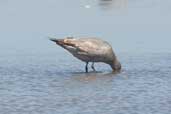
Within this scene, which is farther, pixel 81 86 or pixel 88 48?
pixel 88 48

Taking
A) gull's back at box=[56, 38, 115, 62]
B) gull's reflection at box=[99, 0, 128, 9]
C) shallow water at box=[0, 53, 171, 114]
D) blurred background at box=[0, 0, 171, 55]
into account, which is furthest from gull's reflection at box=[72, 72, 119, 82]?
gull's reflection at box=[99, 0, 128, 9]

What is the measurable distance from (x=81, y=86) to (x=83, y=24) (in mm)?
7087

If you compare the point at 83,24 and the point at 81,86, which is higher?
the point at 83,24

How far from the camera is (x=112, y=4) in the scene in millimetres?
24734

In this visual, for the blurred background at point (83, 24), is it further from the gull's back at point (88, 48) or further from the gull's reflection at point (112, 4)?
the gull's back at point (88, 48)

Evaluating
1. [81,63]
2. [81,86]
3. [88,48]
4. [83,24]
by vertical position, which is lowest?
[81,86]

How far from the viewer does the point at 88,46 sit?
12.4 meters

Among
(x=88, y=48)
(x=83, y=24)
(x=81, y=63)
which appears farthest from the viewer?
(x=83, y=24)

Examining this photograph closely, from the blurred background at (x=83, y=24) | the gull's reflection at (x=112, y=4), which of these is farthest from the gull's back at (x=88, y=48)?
the gull's reflection at (x=112, y=4)

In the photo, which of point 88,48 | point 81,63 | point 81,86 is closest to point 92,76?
point 88,48

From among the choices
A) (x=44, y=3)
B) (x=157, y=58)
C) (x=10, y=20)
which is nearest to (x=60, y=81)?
(x=157, y=58)

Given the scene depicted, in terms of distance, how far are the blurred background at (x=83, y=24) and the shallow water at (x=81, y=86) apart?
1191 millimetres

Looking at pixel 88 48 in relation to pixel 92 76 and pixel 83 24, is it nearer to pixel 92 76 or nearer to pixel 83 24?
pixel 92 76

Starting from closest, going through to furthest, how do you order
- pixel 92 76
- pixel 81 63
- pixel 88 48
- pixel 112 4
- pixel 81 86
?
pixel 81 86 < pixel 92 76 < pixel 88 48 < pixel 81 63 < pixel 112 4
